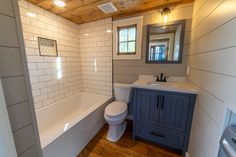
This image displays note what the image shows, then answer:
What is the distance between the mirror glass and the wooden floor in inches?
54.6

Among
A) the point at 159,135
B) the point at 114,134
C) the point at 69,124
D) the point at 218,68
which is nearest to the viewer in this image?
the point at 218,68

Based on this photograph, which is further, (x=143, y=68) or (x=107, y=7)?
(x=143, y=68)

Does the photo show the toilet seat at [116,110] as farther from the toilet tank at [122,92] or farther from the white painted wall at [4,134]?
the white painted wall at [4,134]

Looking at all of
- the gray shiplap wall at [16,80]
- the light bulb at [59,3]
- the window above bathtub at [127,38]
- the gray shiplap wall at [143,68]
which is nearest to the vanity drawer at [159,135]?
the gray shiplap wall at [143,68]

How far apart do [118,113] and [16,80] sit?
4.61 ft

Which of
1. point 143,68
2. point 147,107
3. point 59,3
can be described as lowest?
point 147,107

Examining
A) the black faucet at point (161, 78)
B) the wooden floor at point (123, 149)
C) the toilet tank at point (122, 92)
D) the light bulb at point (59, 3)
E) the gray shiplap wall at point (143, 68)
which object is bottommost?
the wooden floor at point (123, 149)

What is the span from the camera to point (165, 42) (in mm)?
1859

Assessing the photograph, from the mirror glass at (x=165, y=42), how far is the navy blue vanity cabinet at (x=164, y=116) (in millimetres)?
688

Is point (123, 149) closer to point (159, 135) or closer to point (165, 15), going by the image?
point (159, 135)

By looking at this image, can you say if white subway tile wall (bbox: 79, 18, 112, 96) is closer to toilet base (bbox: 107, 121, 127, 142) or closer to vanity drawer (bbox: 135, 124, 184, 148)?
toilet base (bbox: 107, 121, 127, 142)

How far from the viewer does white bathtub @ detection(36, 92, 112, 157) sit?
1.25 meters

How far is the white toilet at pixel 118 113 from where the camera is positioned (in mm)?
1709

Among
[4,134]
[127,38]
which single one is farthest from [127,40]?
[4,134]
